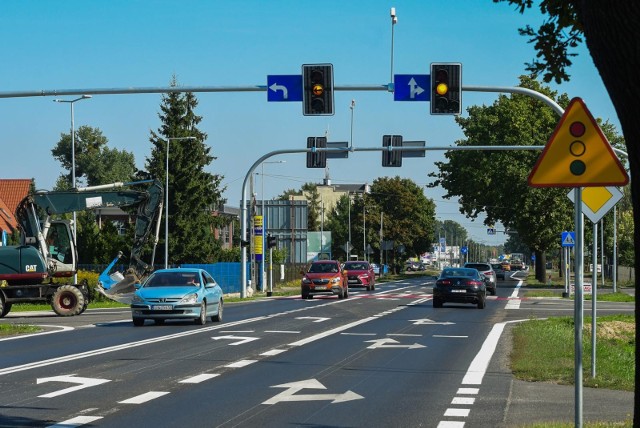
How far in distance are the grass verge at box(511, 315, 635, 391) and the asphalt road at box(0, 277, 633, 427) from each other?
47cm

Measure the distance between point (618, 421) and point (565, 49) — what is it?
371cm

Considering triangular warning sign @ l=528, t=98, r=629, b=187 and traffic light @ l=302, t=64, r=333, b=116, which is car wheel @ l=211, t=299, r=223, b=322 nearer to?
traffic light @ l=302, t=64, r=333, b=116

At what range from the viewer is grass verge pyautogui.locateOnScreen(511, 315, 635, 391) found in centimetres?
1518

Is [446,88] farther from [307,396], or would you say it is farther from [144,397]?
[144,397]

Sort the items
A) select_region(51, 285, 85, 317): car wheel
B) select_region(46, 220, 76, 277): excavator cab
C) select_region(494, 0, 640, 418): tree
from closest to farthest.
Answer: select_region(494, 0, 640, 418): tree → select_region(51, 285, 85, 317): car wheel → select_region(46, 220, 76, 277): excavator cab

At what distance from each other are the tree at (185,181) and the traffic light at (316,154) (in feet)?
117

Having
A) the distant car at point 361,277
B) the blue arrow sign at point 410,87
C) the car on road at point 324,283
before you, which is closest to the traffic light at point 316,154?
the car on road at point 324,283

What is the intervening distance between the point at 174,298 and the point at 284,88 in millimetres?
6686

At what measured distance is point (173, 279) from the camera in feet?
94.2

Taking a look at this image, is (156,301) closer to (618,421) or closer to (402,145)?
(402,145)

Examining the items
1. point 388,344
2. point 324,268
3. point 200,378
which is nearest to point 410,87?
point 388,344

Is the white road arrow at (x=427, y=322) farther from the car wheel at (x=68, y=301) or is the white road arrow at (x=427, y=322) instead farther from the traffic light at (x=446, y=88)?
the car wheel at (x=68, y=301)

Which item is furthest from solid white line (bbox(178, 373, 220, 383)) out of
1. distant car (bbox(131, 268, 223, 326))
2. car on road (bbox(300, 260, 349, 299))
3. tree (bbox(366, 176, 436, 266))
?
tree (bbox(366, 176, 436, 266))

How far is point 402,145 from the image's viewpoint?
3953cm
